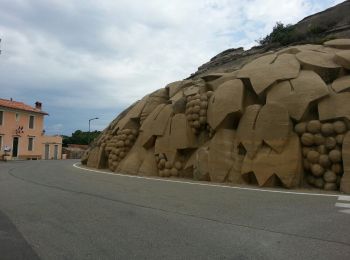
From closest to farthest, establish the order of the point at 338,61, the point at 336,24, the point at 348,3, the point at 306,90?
the point at 306,90 → the point at 338,61 → the point at 336,24 → the point at 348,3

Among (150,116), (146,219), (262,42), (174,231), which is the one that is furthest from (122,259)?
(262,42)

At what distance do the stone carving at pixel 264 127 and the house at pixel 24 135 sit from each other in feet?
107

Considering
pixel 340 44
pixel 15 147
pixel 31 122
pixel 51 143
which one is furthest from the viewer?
pixel 51 143

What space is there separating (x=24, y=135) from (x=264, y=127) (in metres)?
44.0

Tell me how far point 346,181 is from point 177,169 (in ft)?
25.6

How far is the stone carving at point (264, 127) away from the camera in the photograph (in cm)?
1382

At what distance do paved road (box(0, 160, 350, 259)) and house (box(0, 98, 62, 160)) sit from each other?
1573 inches

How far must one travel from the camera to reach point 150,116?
21875mm

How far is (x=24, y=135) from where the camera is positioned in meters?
52.7

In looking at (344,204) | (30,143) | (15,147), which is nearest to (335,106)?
(344,204)

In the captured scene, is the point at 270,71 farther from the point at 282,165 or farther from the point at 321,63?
the point at 282,165

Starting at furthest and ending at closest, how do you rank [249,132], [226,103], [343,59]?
1. [226,103]
2. [343,59]
3. [249,132]

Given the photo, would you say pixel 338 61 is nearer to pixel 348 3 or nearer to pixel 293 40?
pixel 293 40

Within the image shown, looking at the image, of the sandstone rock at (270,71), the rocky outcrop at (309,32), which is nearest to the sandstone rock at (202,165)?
the sandstone rock at (270,71)
